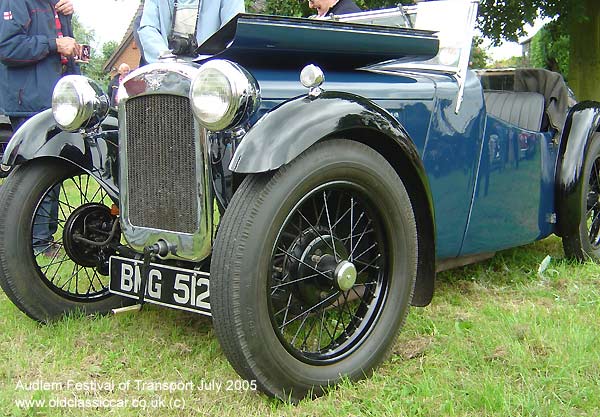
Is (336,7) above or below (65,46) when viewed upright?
above

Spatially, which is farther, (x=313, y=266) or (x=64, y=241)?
(x=64, y=241)

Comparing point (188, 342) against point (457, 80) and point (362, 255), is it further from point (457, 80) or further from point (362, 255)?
point (457, 80)

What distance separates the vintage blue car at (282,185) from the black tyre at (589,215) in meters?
0.61

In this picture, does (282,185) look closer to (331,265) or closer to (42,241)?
(331,265)

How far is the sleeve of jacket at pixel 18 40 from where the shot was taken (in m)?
3.99

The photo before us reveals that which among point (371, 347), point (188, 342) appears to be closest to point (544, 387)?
point (371, 347)

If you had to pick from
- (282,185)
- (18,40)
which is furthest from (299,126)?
(18,40)

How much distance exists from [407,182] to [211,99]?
0.90 metres

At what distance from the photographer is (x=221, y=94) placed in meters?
2.06

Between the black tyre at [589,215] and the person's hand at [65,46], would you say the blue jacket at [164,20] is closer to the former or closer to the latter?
the person's hand at [65,46]

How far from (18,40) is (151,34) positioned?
3.60 ft

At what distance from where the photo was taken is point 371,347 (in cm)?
233

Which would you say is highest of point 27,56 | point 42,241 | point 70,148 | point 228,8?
point 228,8

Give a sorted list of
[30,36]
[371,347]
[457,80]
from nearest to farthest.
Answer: [371,347]
[457,80]
[30,36]
